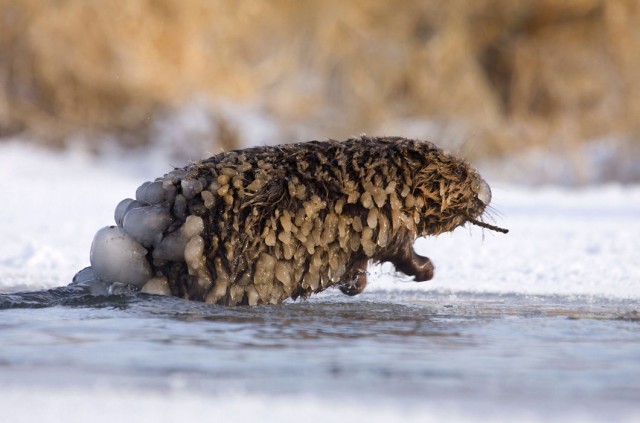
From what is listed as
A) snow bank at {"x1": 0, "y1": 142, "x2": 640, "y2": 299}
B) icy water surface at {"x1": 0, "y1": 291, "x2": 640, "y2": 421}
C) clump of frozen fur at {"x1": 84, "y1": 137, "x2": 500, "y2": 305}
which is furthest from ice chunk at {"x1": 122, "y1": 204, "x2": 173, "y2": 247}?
snow bank at {"x1": 0, "y1": 142, "x2": 640, "y2": 299}

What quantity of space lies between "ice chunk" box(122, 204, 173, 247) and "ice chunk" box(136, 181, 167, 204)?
0.05 meters

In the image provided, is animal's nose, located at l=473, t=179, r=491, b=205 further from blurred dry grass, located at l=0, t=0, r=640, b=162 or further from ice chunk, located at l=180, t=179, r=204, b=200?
blurred dry grass, located at l=0, t=0, r=640, b=162

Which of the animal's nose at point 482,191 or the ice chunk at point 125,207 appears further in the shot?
the animal's nose at point 482,191

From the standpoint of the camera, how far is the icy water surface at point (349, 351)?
2756 mm

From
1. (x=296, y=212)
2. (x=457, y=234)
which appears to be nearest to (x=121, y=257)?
(x=296, y=212)

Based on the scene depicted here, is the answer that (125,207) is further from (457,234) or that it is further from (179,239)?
(457,234)

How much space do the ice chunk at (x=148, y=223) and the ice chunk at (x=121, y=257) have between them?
0.04 meters

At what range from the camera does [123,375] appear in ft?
9.62

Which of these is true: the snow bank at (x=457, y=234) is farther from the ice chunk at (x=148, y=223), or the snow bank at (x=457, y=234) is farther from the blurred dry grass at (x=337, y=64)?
the ice chunk at (x=148, y=223)

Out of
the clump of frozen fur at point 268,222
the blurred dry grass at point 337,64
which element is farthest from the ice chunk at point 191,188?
the blurred dry grass at point 337,64

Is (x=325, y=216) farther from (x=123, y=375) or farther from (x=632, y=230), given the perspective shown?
(x=632, y=230)

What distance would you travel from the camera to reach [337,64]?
532 inches

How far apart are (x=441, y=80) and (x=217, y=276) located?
953 cm

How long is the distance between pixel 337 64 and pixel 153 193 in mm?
9365
